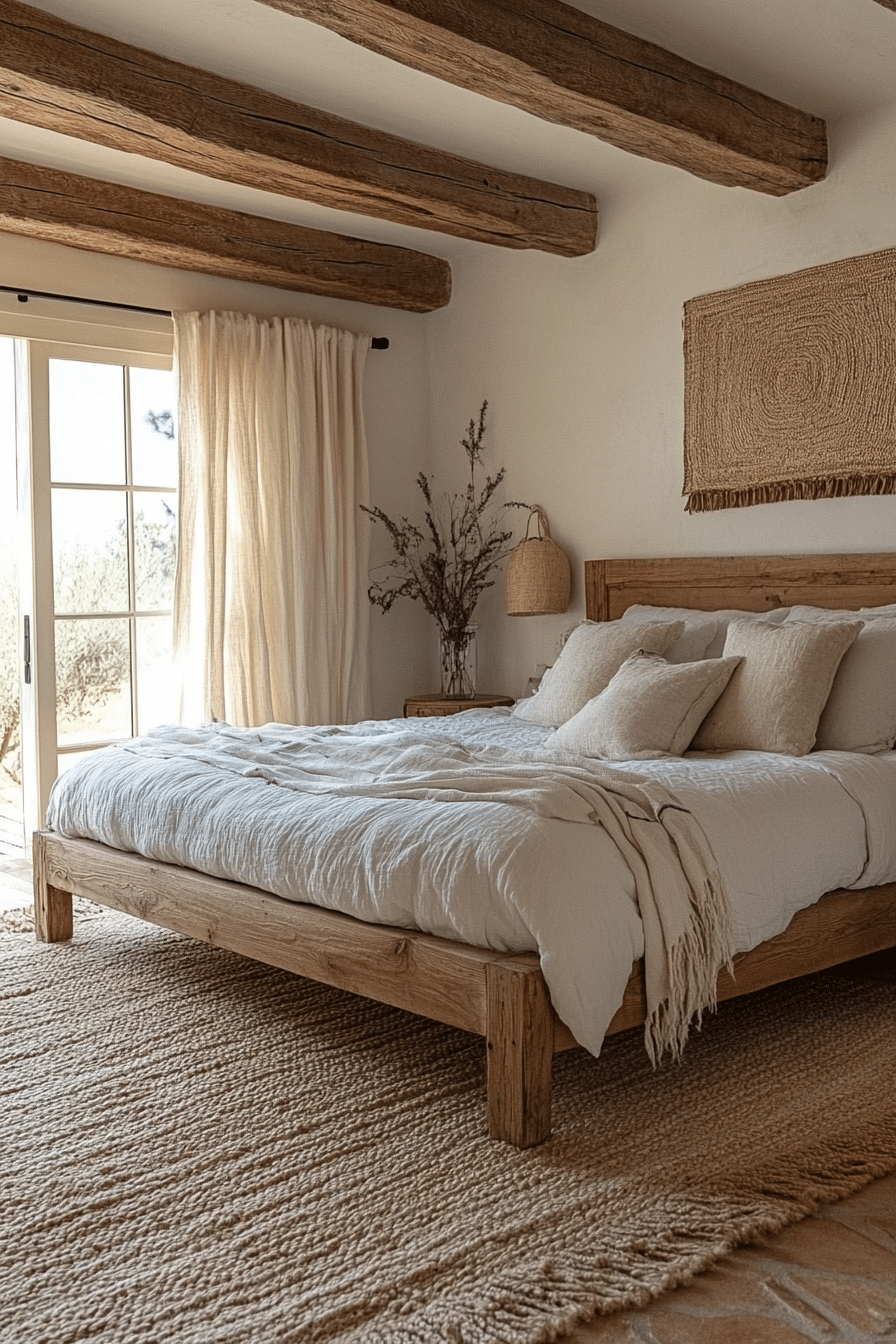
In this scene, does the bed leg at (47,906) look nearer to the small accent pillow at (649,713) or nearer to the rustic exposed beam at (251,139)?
the small accent pillow at (649,713)

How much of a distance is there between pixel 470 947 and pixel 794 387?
246 cm

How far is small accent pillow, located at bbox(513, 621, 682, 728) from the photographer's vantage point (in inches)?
150

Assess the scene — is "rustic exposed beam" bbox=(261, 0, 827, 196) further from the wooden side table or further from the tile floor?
the tile floor

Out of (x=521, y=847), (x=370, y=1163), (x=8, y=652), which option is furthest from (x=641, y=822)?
(x=8, y=652)

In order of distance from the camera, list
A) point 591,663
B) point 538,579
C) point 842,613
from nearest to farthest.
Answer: point 842,613
point 591,663
point 538,579

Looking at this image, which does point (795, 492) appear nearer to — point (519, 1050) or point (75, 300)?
point (519, 1050)

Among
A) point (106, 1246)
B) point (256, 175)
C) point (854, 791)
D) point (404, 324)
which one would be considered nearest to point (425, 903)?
point (106, 1246)

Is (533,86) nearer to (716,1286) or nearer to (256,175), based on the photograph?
(256,175)

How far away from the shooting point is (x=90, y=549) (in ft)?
15.3

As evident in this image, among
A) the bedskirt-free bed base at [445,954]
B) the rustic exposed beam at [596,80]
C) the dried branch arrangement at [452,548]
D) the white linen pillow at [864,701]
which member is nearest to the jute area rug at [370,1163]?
the bedskirt-free bed base at [445,954]

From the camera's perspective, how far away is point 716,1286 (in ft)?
5.89

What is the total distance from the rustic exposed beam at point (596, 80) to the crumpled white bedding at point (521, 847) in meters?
1.65

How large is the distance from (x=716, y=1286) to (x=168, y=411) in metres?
3.87

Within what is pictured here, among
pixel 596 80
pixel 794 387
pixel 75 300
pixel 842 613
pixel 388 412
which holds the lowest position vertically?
pixel 842 613
